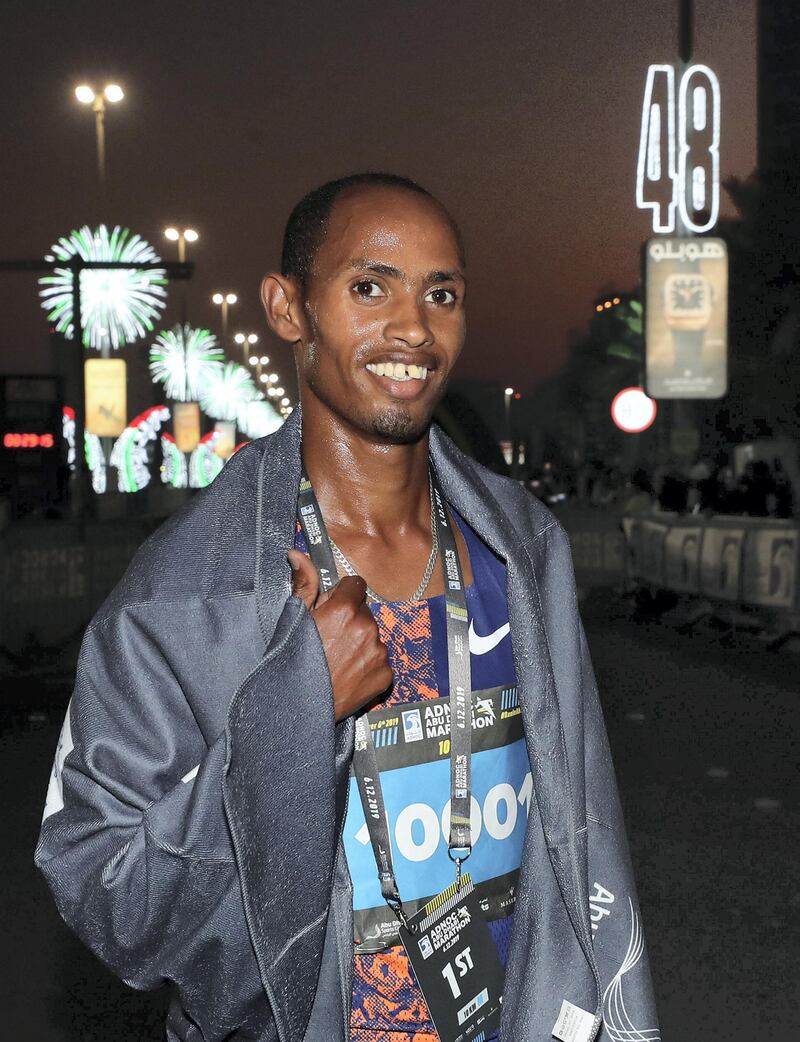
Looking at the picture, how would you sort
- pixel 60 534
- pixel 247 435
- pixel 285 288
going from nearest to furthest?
pixel 285 288
pixel 60 534
pixel 247 435

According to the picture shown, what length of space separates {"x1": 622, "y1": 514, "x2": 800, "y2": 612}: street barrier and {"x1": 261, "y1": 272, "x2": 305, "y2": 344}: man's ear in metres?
13.7

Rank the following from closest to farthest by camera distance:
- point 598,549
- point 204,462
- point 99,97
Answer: point 598,549 < point 99,97 < point 204,462

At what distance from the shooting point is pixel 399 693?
219 cm

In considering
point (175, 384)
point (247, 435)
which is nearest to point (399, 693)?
point (175, 384)

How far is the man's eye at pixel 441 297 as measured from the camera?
2236 mm

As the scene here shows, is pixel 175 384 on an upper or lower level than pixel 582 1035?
upper

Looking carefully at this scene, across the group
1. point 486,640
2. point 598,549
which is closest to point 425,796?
point 486,640

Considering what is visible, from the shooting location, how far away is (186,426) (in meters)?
74.9

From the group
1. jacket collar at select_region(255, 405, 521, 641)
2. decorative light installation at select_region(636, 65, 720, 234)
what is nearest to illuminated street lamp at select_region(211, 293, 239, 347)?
decorative light installation at select_region(636, 65, 720, 234)

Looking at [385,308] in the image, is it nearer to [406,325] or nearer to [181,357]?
[406,325]

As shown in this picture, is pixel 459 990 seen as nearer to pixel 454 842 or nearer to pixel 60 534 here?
pixel 454 842

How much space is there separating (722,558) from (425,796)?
15.5 meters

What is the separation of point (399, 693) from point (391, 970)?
414mm

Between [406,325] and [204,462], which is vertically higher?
[406,325]
